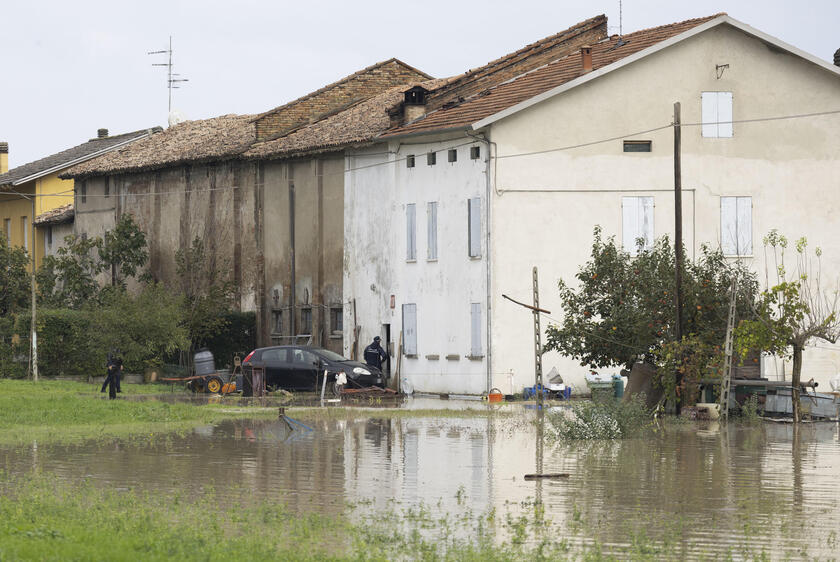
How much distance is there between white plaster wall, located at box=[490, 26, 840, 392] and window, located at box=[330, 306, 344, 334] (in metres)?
8.06

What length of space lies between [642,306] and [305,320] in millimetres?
18452

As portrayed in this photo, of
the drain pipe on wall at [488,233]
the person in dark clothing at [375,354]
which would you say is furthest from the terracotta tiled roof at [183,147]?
the drain pipe on wall at [488,233]

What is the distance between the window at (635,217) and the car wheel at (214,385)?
1256 centimetres

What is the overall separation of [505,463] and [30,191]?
5129 centimetres

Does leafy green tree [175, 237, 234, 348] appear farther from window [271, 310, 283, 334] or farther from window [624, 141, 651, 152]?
window [624, 141, 651, 152]

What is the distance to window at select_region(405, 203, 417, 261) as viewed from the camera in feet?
137

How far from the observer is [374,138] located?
4241 centimetres

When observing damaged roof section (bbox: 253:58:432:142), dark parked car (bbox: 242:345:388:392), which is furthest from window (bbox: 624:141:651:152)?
damaged roof section (bbox: 253:58:432:142)

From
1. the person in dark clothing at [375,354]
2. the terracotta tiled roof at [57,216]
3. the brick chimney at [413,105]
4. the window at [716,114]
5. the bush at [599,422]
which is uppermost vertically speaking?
the brick chimney at [413,105]

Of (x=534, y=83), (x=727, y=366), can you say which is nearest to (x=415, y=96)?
(x=534, y=83)

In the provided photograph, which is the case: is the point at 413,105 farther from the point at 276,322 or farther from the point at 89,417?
the point at 89,417

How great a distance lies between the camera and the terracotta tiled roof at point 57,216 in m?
60.8

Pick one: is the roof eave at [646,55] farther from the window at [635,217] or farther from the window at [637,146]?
the window at [635,217]

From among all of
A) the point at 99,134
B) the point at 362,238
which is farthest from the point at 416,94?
the point at 99,134
